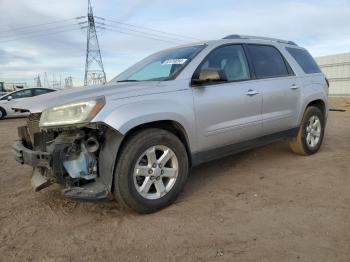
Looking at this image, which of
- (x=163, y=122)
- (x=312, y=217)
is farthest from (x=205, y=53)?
(x=312, y=217)

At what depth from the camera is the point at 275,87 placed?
4887mm

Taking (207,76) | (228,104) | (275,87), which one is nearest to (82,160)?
(207,76)

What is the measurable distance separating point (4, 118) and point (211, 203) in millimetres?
15342

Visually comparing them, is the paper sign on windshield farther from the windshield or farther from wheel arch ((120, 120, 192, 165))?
wheel arch ((120, 120, 192, 165))

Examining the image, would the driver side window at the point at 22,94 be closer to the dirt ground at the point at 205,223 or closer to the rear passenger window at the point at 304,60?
the dirt ground at the point at 205,223

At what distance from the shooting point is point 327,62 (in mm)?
22359

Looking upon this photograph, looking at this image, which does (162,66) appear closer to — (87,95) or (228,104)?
(228,104)

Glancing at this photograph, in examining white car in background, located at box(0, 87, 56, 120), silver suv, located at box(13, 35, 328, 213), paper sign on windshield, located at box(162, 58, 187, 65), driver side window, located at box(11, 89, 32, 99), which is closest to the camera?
silver suv, located at box(13, 35, 328, 213)

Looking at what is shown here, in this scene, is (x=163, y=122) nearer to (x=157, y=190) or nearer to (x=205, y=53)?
(x=157, y=190)

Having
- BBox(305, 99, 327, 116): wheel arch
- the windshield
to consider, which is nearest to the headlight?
the windshield

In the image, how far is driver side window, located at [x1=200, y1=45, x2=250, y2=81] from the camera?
427cm

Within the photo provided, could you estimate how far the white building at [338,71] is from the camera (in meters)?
21.2

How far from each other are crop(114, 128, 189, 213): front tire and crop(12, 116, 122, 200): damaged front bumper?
0.11 meters

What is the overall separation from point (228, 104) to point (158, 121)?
1.00 m
